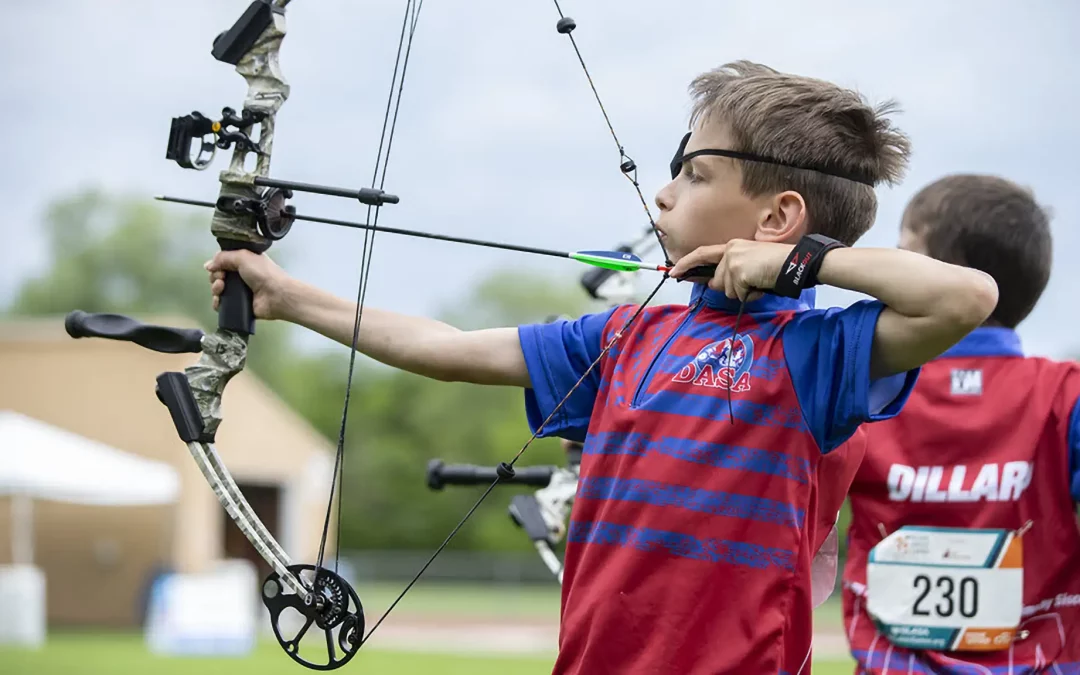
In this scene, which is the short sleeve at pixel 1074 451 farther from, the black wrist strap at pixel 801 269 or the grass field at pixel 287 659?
the grass field at pixel 287 659

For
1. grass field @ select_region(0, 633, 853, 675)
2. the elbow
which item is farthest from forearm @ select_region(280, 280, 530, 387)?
grass field @ select_region(0, 633, 853, 675)

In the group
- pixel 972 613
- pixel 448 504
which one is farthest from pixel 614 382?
pixel 448 504

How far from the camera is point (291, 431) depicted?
22.8 metres

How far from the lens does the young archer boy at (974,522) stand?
2.46m

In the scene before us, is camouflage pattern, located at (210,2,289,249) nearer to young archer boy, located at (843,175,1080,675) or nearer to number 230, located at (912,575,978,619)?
young archer boy, located at (843,175,1080,675)

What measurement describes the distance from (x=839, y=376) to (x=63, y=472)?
15.1m

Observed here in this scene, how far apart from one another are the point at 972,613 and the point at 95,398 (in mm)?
18852

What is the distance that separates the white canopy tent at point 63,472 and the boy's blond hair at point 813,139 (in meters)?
14.4

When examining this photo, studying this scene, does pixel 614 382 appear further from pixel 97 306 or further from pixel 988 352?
pixel 97 306

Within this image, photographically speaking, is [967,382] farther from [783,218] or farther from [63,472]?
[63,472]

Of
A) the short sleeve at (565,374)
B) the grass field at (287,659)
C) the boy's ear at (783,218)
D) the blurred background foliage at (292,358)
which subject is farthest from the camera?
the blurred background foliage at (292,358)

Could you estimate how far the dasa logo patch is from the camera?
184cm

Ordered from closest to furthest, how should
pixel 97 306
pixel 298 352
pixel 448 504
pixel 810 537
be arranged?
1. pixel 810 537
2. pixel 448 504
3. pixel 97 306
4. pixel 298 352

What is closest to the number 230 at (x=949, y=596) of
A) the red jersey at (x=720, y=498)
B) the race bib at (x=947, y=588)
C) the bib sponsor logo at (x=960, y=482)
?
the race bib at (x=947, y=588)
